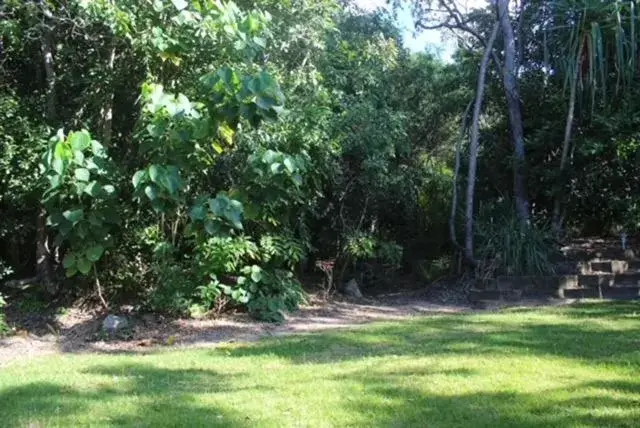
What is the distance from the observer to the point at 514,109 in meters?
12.3

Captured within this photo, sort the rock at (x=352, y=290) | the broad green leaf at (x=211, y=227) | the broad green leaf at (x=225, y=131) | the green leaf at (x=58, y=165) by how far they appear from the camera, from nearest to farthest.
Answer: the green leaf at (x=58, y=165) → the broad green leaf at (x=211, y=227) → the broad green leaf at (x=225, y=131) → the rock at (x=352, y=290)

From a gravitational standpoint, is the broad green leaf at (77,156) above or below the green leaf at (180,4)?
below

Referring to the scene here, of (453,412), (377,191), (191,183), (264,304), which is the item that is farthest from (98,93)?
(453,412)

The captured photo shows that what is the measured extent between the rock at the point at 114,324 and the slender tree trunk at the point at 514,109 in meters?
6.76

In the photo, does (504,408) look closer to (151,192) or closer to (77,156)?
(151,192)

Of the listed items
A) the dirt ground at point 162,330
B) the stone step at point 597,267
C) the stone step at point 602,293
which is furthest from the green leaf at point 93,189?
the stone step at point 597,267

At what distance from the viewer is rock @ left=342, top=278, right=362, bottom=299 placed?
1173 centimetres

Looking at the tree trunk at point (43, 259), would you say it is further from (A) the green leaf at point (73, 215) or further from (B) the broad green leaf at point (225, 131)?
(B) the broad green leaf at point (225, 131)

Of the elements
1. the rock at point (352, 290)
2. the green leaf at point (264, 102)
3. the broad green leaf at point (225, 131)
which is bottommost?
the rock at point (352, 290)

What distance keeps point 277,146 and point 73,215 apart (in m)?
2.68

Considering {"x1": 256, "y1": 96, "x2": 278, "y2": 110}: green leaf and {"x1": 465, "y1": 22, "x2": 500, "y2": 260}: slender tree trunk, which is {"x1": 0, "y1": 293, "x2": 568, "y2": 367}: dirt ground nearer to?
{"x1": 465, "y1": 22, "x2": 500, "y2": 260}: slender tree trunk

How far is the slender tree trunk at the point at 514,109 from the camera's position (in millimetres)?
11992


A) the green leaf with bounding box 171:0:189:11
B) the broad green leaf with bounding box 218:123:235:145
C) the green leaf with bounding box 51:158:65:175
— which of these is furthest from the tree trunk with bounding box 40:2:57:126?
the broad green leaf with bounding box 218:123:235:145

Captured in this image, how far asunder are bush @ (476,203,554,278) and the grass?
2758mm
